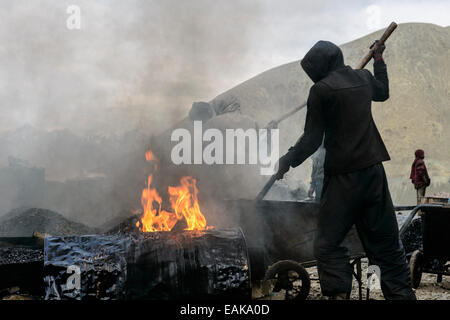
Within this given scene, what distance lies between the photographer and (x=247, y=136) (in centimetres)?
887

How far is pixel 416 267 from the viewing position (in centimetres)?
459

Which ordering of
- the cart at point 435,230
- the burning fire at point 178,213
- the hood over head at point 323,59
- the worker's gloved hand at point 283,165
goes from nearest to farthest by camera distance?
the hood over head at point 323,59 → the worker's gloved hand at point 283,165 → the burning fire at point 178,213 → the cart at point 435,230

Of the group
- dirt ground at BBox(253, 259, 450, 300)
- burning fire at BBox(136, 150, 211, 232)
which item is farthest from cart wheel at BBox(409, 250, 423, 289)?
burning fire at BBox(136, 150, 211, 232)

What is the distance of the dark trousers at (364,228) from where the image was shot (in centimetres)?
286

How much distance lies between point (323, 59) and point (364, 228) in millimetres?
1348

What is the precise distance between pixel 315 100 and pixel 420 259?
2.88 meters

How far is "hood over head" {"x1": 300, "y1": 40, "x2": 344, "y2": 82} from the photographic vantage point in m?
3.05

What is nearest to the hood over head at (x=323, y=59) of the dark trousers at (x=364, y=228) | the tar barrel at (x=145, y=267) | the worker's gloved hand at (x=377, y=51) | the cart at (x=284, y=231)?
the worker's gloved hand at (x=377, y=51)

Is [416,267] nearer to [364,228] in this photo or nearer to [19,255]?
[364,228]

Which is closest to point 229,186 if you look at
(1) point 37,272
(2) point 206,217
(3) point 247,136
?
(3) point 247,136

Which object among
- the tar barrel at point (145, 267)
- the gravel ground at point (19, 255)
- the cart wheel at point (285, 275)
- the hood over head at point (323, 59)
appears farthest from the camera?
the cart wheel at point (285, 275)

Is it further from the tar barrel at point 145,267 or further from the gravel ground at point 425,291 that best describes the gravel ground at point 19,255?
the gravel ground at point 425,291
